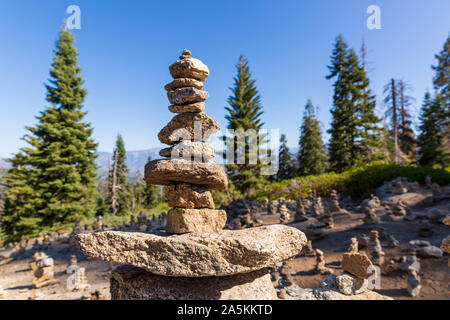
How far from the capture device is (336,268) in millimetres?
5715

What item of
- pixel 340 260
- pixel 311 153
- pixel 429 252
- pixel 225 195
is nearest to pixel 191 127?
pixel 340 260

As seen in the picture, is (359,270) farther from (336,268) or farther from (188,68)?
(188,68)

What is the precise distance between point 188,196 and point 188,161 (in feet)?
1.54

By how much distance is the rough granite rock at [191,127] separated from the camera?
292cm

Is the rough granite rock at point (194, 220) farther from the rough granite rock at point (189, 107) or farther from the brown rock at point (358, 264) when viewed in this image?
the brown rock at point (358, 264)

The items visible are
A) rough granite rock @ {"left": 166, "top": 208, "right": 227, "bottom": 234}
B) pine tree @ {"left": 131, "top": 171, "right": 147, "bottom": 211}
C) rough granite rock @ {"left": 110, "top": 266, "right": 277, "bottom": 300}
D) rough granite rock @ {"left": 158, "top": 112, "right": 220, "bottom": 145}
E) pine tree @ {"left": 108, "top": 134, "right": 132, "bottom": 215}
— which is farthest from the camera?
pine tree @ {"left": 131, "top": 171, "right": 147, "bottom": 211}

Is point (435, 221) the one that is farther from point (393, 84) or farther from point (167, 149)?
point (393, 84)

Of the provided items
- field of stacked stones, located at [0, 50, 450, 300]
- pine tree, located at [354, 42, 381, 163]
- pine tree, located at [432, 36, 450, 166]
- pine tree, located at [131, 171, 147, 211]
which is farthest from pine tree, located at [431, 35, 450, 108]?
pine tree, located at [131, 171, 147, 211]

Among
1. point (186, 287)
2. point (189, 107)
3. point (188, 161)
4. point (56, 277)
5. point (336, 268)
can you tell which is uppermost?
point (189, 107)

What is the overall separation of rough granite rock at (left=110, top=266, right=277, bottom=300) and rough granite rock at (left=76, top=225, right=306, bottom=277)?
0.34 meters

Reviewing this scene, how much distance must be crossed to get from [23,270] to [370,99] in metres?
27.4

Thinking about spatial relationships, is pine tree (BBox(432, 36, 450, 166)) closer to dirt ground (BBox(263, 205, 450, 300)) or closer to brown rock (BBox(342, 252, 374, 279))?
dirt ground (BBox(263, 205, 450, 300))

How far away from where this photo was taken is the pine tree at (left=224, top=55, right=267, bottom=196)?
2011 cm

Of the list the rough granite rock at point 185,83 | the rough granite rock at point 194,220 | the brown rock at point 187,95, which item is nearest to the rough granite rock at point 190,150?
the brown rock at point 187,95
